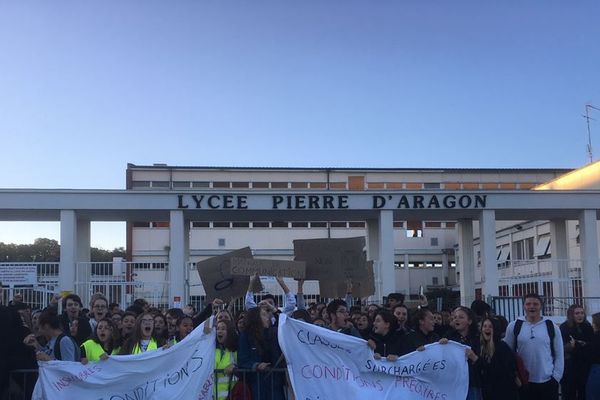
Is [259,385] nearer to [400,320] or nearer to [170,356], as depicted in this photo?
[170,356]

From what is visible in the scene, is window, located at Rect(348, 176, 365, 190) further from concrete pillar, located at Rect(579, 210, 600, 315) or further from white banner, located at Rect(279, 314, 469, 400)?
white banner, located at Rect(279, 314, 469, 400)

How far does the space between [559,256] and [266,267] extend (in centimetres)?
1695

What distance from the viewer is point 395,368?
8.34m

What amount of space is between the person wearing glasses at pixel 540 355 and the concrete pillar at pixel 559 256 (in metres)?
14.9

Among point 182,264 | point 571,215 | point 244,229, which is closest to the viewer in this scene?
point 182,264

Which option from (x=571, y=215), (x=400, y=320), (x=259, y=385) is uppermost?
(x=571, y=215)

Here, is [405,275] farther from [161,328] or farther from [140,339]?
[140,339]

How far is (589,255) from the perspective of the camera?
22391 mm

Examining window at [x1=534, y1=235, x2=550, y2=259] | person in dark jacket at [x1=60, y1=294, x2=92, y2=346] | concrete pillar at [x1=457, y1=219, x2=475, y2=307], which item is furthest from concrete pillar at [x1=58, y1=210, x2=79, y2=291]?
window at [x1=534, y1=235, x2=550, y2=259]

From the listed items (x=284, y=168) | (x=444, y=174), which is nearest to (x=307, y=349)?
(x=284, y=168)

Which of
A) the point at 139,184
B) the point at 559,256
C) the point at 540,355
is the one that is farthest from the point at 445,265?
the point at 540,355

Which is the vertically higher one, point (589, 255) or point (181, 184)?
point (181, 184)

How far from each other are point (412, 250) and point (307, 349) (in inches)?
1576

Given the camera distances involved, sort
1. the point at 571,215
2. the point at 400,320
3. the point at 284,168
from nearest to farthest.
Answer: the point at 400,320 → the point at 571,215 → the point at 284,168
